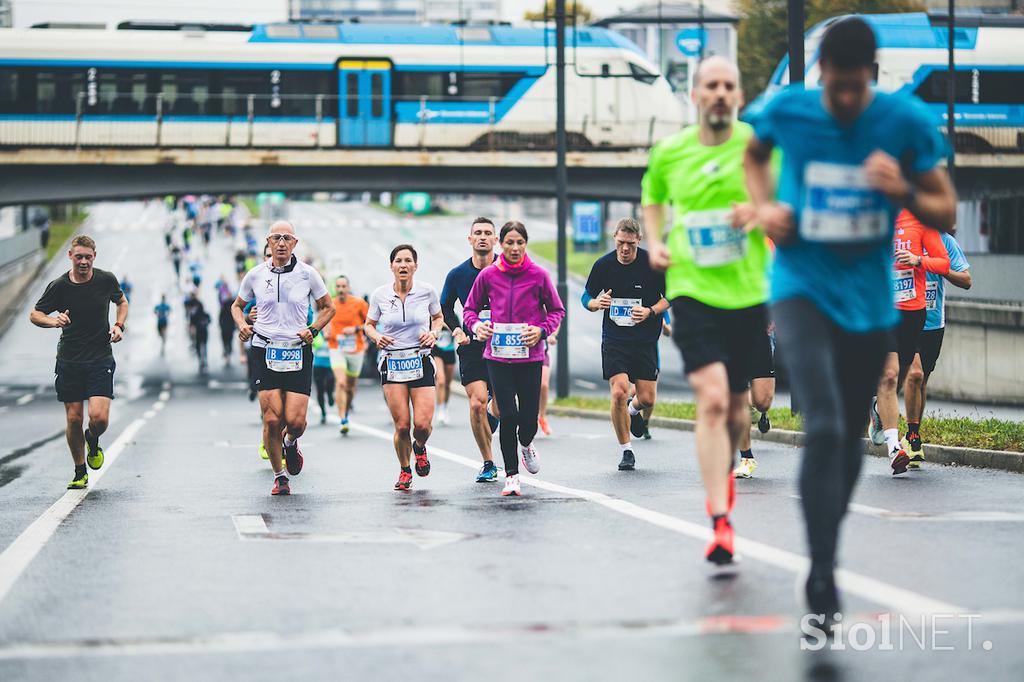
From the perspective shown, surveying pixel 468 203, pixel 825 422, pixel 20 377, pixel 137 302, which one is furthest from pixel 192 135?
pixel 468 203

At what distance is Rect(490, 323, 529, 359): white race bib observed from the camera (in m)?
11.6

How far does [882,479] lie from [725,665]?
22.7 ft

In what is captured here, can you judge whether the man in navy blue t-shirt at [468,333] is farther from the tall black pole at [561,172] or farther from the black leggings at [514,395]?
the tall black pole at [561,172]

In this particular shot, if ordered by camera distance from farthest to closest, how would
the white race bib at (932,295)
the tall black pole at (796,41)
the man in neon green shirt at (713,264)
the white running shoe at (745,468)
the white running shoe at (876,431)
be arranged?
the tall black pole at (796,41) → the white running shoe at (876,431) → the white race bib at (932,295) → the white running shoe at (745,468) → the man in neon green shirt at (713,264)

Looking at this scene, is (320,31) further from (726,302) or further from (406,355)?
(726,302)

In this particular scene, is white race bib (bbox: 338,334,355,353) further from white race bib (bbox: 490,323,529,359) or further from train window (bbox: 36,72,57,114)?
train window (bbox: 36,72,57,114)

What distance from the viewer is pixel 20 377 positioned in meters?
48.2

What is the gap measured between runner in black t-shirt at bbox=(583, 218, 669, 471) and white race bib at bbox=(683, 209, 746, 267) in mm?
5648

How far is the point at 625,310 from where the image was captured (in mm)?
13625

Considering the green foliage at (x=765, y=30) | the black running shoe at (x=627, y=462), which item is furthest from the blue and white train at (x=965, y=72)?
the black running shoe at (x=627, y=462)

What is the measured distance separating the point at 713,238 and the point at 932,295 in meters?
5.37

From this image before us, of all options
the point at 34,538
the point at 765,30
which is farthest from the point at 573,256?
the point at 34,538

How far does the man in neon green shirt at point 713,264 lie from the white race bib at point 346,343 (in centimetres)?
1486

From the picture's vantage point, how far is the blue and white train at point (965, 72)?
43156mm
